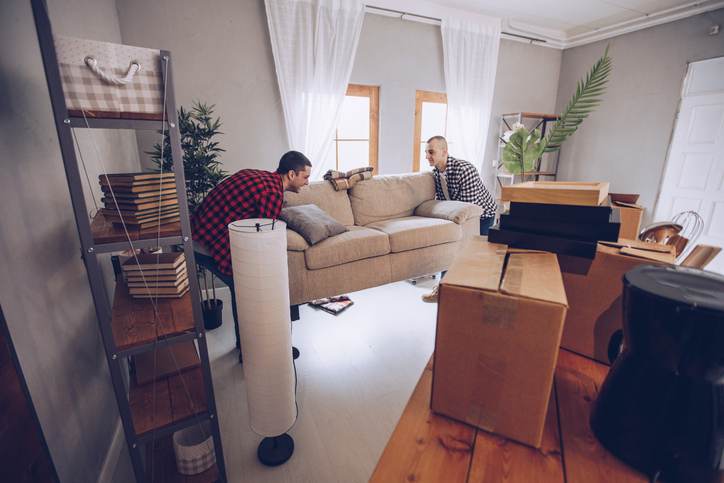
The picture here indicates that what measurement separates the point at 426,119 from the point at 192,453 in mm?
4113

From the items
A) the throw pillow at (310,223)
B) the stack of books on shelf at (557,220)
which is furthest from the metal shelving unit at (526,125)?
the stack of books on shelf at (557,220)

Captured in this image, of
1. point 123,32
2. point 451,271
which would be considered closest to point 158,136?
point 123,32

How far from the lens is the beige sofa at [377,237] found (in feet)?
8.14

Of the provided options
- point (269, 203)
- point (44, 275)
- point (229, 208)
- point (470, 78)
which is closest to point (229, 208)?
point (229, 208)

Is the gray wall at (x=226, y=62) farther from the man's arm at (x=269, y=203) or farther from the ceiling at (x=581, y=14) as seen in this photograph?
the ceiling at (x=581, y=14)

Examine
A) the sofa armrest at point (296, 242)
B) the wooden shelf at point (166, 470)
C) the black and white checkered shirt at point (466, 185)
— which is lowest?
the wooden shelf at point (166, 470)

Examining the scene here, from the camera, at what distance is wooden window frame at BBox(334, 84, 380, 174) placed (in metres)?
3.84

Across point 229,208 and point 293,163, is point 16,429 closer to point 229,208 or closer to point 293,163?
point 229,208

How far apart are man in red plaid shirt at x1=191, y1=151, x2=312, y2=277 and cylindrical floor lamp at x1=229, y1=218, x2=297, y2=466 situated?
0.61m

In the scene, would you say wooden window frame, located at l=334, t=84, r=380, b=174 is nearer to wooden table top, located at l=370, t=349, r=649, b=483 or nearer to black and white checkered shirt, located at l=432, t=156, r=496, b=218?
black and white checkered shirt, located at l=432, t=156, r=496, b=218

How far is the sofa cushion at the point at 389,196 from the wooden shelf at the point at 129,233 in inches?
88.7

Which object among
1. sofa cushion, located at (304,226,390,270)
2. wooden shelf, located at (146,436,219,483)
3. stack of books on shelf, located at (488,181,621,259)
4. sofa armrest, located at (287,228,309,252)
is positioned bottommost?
wooden shelf, located at (146,436,219,483)

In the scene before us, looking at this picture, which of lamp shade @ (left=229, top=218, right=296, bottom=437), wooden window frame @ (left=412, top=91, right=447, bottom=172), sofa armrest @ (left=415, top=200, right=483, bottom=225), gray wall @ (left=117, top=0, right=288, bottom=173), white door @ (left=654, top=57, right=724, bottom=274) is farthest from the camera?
wooden window frame @ (left=412, top=91, right=447, bottom=172)

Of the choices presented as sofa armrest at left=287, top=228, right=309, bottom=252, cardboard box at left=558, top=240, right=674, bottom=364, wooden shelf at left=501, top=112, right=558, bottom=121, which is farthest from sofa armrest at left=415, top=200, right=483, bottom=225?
cardboard box at left=558, top=240, right=674, bottom=364
